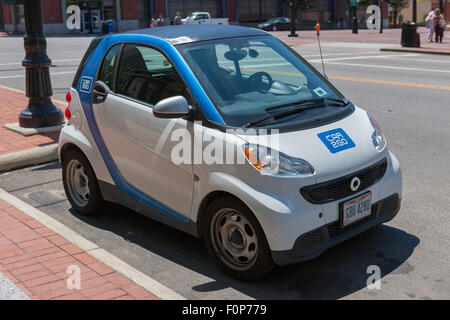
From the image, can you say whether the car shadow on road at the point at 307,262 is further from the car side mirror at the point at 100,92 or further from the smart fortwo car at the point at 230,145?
the car side mirror at the point at 100,92

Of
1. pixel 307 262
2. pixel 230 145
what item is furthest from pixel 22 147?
pixel 307 262

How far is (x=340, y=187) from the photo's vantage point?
418 centimetres

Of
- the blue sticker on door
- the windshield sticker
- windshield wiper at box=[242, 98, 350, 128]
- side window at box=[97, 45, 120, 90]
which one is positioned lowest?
the blue sticker on door

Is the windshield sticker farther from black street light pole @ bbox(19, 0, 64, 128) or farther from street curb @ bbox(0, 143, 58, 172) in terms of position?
black street light pole @ bbox(19, 0, 64, 128)

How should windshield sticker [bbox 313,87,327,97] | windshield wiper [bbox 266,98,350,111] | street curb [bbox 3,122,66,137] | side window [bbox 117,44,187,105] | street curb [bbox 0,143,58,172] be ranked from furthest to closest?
street curb [bbox 3,122,66,137] → street curb [bbox 0,143,58,172] → windshield sticker [bbox 313,87,327,97] → side window [bbox 117,44,187,105] → windshield wiper [bbox 266,98,350,111]

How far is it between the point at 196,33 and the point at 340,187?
6.01ft

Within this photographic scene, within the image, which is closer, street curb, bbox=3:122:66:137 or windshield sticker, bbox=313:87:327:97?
windshield sticker, bbox=313:87:327:97

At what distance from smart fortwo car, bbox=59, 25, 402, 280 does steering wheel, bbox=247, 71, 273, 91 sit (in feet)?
0.04

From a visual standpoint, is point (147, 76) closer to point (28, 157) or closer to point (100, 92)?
point (100, 92)

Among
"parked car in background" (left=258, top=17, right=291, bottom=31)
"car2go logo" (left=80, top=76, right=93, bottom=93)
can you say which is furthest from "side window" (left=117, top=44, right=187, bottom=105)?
"parked car in background" (left=258, top=17, right=291, bottom=31)

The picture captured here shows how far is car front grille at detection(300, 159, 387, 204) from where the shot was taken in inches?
Result: 159

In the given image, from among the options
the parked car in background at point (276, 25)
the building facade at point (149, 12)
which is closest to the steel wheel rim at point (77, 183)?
the building facade at point (149, 12)
